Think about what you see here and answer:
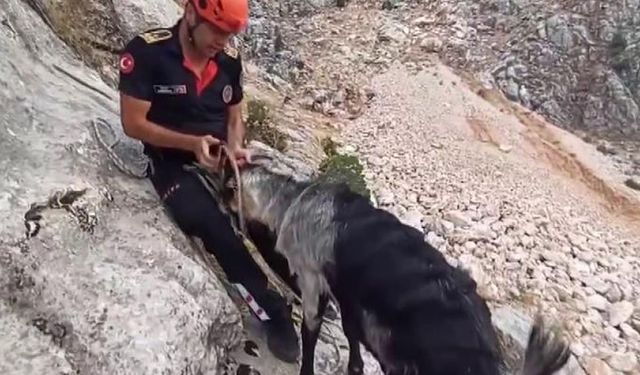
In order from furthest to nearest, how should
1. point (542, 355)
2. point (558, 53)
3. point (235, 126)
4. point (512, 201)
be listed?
point (558, 53) → point (512, 201) → point (235, 126) → point (542, 355)

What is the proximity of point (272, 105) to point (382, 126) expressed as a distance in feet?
6.50

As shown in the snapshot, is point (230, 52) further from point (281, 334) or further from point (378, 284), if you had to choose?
point (378, 284)

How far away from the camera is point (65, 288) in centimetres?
305

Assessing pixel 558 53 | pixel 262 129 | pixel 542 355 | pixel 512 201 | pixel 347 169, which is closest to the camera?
pixel 542 355

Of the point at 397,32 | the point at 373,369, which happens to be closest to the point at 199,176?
the point at 373,369

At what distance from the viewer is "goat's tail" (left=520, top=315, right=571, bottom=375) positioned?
2.81 m

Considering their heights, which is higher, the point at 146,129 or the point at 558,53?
the point at 146,129

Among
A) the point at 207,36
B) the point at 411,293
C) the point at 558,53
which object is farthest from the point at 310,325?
the point at 558,53

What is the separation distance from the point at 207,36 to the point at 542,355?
1866mm

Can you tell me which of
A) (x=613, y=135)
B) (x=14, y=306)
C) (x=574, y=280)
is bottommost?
(x=613, y=135)

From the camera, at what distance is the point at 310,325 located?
354cm

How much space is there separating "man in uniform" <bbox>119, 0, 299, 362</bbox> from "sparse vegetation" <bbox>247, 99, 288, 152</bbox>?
3.70 m

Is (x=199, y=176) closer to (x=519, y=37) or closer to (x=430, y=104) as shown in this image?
(x=430, y=104)

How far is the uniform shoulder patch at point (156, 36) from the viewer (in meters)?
3.59
